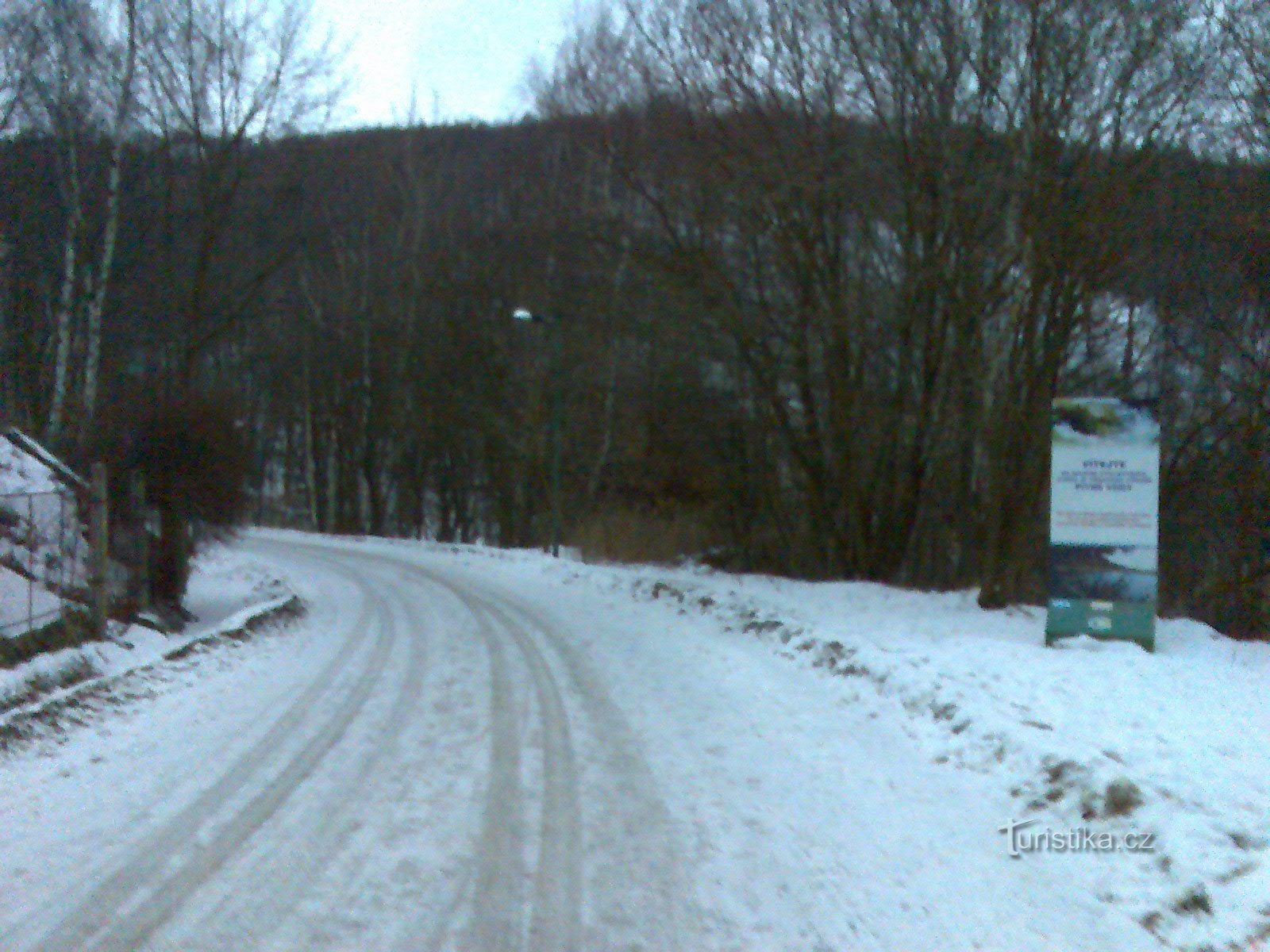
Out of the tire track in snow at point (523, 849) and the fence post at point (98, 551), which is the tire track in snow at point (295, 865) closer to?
the tire track in snow at point (523, 849)

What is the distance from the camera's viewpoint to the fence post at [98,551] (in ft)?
48.0

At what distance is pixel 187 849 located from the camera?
7297mm

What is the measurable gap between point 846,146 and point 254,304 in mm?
26249

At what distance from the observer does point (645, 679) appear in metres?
13.9

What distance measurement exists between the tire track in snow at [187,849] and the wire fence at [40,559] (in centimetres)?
423

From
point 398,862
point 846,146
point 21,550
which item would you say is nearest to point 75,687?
point 21,550

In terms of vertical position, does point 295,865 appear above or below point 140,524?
below

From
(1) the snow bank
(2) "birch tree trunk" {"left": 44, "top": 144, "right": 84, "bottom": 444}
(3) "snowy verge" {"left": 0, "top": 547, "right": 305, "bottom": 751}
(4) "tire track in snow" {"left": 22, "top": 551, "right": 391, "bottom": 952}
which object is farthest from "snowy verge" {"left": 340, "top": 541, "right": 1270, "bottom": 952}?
(2) "birch tree trunk" {"left": 44, "top": 144, "right": 84, "bottom": 444}

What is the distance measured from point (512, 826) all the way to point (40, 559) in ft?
34.9

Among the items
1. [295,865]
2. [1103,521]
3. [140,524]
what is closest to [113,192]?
[140,524]

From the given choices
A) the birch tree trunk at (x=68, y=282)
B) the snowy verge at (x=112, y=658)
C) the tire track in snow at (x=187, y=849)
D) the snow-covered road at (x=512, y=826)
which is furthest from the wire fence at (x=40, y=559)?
the birch tree trunk at (x=68, y=282)

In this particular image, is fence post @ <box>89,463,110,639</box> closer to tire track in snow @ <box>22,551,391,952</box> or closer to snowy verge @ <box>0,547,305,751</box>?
snowy verge @ <box>0,547,305,751</box>

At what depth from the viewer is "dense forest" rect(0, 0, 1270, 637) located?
60.5 ft

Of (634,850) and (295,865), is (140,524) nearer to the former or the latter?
(295,865)
